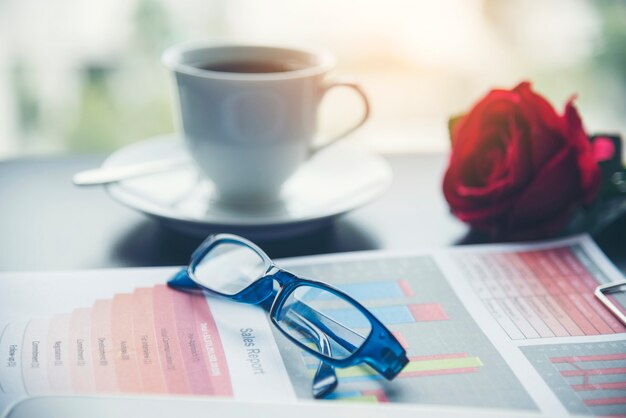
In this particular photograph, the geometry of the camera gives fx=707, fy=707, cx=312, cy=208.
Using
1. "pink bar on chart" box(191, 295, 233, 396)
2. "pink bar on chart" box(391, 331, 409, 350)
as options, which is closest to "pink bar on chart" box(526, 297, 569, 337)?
"pink bar on chart" box(391, 331, 409, 350)

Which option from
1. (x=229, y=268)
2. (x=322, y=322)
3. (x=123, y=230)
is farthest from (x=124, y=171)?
(x=322, y=322)

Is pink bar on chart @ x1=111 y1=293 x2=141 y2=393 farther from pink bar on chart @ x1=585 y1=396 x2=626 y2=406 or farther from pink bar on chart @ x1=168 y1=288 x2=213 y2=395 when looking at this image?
pink bar on chart @ x1=585 y1=396 x2=626 y2=406

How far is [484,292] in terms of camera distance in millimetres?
557

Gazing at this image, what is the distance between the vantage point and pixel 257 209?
0.66 metres

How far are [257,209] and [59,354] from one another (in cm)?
26

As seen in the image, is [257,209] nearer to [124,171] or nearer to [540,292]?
[124,171]

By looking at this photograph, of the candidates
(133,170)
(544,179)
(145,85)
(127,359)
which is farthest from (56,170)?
(145,85)

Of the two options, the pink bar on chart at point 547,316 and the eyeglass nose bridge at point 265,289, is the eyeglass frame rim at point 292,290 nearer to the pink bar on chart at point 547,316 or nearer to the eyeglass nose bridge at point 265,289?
the eyeglass nose bridge at point 265,289

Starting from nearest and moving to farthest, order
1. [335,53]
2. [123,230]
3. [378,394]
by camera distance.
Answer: [378,394] < [123,230] < [335,53]

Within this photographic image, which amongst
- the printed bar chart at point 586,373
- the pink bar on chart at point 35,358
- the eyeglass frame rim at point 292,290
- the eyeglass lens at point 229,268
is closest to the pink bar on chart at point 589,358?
the printed bar chart at point 586,373

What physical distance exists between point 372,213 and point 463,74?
1.67 meters

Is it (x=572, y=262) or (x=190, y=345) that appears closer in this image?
(x=190, y=345)

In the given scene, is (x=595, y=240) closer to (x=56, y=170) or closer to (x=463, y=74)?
(x=56, y=170)

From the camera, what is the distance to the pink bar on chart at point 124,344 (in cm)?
42
